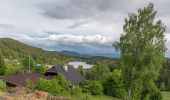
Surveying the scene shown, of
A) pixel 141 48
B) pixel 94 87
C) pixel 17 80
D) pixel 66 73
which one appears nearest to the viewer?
pixel 141 48

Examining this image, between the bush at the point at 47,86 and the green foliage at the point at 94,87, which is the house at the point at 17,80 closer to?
the bush at the point at 47,86

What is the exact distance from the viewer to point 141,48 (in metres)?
28.8

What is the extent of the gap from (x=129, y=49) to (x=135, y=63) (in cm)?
149

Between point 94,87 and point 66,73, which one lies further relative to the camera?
point 66,73

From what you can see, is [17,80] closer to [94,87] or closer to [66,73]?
[94,87]

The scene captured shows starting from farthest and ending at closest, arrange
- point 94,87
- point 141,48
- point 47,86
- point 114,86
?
point 114,86
point 94,87
point 47,86
point 141,48

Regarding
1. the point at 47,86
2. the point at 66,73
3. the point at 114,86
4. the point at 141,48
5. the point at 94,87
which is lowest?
the point at 114,86

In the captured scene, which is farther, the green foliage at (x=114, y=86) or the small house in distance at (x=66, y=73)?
the small house in distance at (x=66, y=73)

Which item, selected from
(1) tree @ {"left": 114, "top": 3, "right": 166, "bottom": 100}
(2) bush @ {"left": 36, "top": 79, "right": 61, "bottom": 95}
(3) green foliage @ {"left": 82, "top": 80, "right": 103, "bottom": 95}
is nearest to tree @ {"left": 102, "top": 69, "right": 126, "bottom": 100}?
(3) green foliage @ {"left": 82, "top": 80, "right": 103, "bottom": 95}

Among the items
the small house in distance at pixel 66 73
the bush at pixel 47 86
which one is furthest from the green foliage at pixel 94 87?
the bush at pixel 47 86

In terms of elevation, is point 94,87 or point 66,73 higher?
point 66,73

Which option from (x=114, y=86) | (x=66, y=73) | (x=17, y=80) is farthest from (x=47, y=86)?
(x=66, y=73)

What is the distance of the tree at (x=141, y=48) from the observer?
28.4 metres

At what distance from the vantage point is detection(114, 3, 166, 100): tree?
93.1 feet
